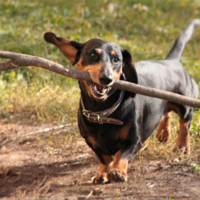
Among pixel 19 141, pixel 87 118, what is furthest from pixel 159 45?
pixel 87 118

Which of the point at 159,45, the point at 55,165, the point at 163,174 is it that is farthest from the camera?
the point at 159,45

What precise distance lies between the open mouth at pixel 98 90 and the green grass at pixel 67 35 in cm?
175

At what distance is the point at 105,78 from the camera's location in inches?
91.3

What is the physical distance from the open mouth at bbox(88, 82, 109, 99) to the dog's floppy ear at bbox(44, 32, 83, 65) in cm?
49

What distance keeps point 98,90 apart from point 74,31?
4613mm

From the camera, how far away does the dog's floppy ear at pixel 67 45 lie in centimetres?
286

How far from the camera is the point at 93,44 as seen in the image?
2.75m

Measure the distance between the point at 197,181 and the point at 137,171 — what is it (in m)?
0.57

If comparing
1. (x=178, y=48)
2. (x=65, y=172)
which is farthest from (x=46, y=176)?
(x=178, y=48)

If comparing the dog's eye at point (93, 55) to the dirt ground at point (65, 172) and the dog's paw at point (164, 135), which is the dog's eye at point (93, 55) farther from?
the dog's paw at point (164, 135)

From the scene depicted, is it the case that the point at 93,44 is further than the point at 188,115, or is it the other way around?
the point at 188,115

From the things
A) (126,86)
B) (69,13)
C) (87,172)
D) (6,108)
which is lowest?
(87,172)

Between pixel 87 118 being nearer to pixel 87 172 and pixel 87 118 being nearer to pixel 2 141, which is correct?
pixel 87 172

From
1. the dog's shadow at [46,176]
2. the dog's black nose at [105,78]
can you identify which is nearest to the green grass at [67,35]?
the dog's shadow at [46,176]
